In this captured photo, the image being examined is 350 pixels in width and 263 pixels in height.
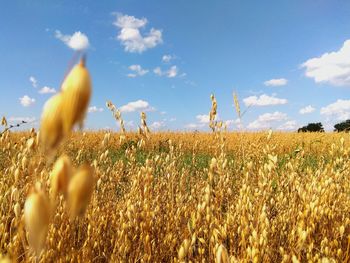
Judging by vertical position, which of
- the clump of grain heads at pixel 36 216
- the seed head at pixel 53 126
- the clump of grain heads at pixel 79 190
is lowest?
the clump of grain heads at pixel 36 216

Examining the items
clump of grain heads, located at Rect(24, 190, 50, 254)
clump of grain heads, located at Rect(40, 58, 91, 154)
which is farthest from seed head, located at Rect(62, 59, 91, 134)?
clump of grain heads, located at Rect(24, 190, 50, 254)

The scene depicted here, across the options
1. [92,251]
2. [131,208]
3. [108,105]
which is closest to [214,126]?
[108,105]

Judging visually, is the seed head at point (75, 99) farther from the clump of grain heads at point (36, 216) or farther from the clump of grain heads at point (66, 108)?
the clump of grain heads at point (36, 216)

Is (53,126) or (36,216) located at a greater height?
(53,126)

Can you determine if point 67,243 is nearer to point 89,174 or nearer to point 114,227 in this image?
point 114,227

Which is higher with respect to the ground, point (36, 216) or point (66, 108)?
point (66, 108)

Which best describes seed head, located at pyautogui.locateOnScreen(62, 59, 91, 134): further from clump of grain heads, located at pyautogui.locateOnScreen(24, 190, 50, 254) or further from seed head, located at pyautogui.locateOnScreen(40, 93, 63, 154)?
clump of grain heads, located at pyautogui.locateOnScreen(24, 190, 50, 254)

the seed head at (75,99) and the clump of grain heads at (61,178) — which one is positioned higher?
the seed head at (75,99)

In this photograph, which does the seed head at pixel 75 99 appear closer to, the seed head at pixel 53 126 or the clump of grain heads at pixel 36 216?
the seed head at pixel 53 126

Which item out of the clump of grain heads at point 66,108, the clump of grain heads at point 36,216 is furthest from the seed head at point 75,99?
the clump of grain heads at point 36,216

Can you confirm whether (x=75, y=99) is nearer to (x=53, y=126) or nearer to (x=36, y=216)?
(x=53, y=126)

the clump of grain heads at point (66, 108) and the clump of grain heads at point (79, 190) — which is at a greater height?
the clump of grain heads at point (66, 108)

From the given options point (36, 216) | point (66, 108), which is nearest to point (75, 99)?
point (66, 108)

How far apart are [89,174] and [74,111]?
0.09 metres
